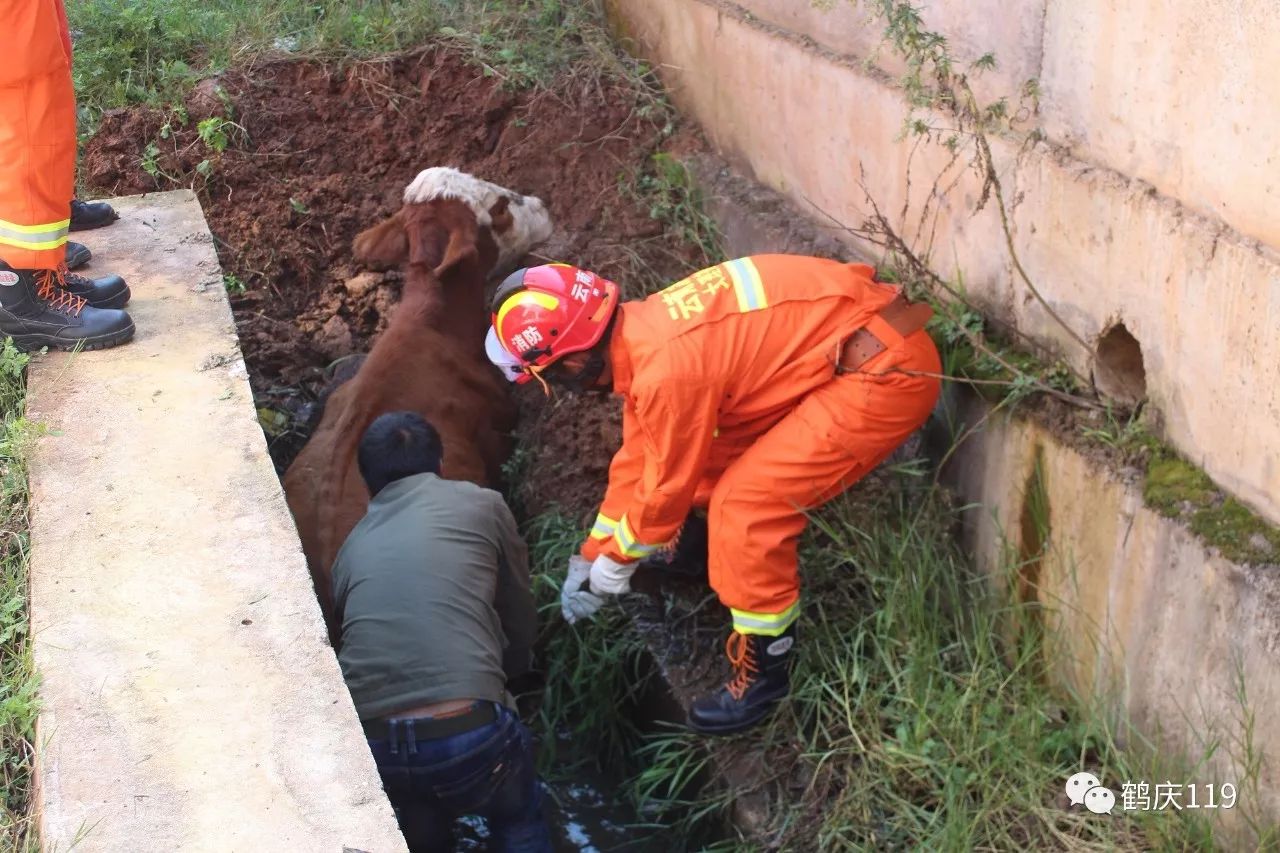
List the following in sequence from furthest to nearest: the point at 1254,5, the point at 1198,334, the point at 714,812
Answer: the point at 714,812, the point at 1198,334, the point at 1254,5

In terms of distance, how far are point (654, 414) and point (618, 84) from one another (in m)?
3.04

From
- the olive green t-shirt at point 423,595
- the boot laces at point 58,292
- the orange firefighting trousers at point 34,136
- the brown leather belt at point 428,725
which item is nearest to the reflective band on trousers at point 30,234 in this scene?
the orange firefighting trousers at point 34,136

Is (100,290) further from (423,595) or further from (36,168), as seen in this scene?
(423,595)

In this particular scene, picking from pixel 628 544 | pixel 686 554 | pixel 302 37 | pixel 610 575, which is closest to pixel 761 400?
pixel 628 544

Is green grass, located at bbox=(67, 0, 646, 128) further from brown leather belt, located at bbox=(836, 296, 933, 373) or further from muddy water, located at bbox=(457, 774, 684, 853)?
muddy water, located at bbox=(457, 774, 684, 853)

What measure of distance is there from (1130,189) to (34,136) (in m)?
3.12

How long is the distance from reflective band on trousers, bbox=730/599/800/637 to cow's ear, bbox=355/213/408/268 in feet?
8.03

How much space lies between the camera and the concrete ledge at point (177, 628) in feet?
8.89

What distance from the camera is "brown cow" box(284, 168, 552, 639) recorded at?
4.68 metres

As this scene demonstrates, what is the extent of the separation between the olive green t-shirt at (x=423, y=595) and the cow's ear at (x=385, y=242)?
1.96 m

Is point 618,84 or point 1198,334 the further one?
point 618,84

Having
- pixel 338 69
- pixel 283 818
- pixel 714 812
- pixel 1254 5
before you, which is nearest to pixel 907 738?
pixel 714 812

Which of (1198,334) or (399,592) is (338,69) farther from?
(1198,334)

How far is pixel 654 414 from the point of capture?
382 cm
